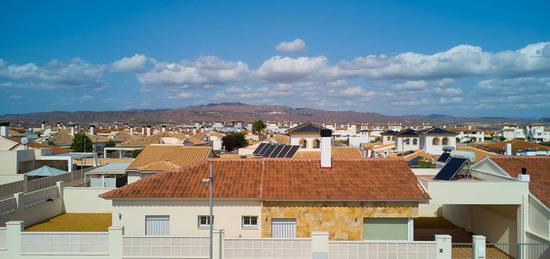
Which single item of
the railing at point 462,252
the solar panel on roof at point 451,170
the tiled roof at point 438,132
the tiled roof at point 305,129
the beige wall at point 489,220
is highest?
the tiled roof at point 305,129

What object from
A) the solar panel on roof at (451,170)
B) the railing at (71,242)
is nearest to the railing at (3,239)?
the railing at (71,242)

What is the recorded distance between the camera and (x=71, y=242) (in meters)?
14.3

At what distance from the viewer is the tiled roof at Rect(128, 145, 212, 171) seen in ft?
99.3

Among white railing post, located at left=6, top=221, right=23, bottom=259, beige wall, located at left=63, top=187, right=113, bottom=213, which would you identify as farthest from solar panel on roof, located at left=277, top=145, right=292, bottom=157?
white railing post, located at left=6, top=221, right=23, bottom=259

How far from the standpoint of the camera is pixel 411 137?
6328 centimetres

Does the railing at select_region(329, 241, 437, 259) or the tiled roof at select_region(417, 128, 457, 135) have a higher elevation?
the tiled roof at select_region(417, 128, 457, 135)

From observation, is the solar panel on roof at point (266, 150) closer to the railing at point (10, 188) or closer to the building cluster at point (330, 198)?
the railing at point (10, 188)

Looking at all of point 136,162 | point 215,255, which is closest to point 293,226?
point 215,255

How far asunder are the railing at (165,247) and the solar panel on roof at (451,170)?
10377 mm

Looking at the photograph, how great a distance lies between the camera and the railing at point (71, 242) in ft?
46.9

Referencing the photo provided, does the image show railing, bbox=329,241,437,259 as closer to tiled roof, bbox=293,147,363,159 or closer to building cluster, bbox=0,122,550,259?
building cluster, bbox=0,122,550,259

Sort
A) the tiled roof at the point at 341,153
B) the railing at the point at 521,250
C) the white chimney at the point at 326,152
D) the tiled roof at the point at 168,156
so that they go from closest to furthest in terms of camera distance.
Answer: the railing at the point at 521,250 → the white chimney at the point at 326,152 → the tiled roof at the point at 168,156 → the tiled roof at the point at 341,153

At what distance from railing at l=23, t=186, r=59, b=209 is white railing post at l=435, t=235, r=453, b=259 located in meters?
19.8

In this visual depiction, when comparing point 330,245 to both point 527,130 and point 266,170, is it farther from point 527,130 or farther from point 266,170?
point 527,130
